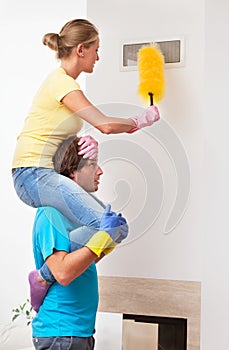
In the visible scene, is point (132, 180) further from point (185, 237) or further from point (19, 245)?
point (19, 245)

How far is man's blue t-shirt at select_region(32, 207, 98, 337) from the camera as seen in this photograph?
2.14 meters

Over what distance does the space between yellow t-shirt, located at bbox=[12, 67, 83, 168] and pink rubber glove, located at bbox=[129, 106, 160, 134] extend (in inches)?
8.6

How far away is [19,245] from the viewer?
3309mm

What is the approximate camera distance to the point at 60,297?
2182 millimetres

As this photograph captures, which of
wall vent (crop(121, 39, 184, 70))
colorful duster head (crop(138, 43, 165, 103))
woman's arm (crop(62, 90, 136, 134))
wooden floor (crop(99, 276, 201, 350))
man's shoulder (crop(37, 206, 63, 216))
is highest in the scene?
wall vent (crop(121, 39, 184, 70))

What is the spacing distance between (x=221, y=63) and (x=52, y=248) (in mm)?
1019

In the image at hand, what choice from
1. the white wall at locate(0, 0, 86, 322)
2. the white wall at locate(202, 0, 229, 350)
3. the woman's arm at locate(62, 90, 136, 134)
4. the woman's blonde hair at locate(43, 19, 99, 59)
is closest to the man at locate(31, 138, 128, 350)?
the woman's arm at locate(62, 90, 136, 134)

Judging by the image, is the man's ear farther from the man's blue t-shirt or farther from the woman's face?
the woman's face

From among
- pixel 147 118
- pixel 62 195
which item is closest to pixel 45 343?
pixel 62 195

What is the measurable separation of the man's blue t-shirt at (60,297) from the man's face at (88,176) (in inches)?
5.9

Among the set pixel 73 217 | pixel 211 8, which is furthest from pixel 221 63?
pixel 73 217

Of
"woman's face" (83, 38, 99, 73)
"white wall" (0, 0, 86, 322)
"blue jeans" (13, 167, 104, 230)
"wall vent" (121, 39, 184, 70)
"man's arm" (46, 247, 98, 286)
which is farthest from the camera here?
"white wall" (0, 0, 86, 322)

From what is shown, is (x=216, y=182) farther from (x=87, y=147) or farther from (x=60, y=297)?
(x=60, y=297)

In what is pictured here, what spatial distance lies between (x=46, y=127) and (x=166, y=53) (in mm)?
684
